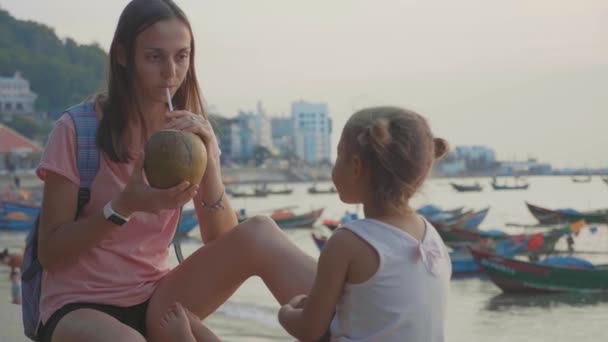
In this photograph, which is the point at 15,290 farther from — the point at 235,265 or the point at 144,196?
the point at 144,196

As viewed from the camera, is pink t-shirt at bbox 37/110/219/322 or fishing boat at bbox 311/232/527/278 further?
fishing boat at bbox 311/232/527/278

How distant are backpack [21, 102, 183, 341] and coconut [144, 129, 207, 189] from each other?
0.21m

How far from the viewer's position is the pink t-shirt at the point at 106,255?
2.10 metres

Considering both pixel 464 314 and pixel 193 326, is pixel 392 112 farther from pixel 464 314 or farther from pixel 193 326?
pixel 464 314

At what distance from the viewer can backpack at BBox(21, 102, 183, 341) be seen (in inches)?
82.8

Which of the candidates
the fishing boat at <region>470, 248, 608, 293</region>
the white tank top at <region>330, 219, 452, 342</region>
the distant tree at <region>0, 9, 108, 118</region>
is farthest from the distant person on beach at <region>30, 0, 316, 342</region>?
the distant tree at <region>0, 9, 108, 118</region>

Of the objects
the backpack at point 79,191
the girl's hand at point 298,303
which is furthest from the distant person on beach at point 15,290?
the girl's hand at point 298,303

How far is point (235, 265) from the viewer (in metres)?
2.20

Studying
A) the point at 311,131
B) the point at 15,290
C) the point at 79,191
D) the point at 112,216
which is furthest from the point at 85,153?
the point at 311,131

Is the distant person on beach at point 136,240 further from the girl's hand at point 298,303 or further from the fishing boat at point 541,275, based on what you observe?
the fishing boat at point 541,275

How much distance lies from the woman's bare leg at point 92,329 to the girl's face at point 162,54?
1.87ft

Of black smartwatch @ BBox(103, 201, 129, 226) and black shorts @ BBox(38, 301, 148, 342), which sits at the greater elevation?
black smartwatch @ BBox(103, 201, 129, 226)

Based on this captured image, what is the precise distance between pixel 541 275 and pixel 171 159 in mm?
14707

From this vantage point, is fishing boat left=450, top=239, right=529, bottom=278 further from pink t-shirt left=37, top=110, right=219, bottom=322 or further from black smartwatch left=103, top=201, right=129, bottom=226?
black smartwatch left=103, top=201, right=129, bottom=226
